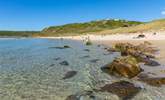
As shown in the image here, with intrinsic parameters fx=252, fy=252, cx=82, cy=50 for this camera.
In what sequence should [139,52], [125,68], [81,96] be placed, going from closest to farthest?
[81,96] < [125,68] < [139,52]

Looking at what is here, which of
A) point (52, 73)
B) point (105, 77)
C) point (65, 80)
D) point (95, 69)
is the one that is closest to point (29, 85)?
point (65, 80)

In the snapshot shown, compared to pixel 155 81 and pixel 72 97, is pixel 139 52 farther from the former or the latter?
pixel 72 97

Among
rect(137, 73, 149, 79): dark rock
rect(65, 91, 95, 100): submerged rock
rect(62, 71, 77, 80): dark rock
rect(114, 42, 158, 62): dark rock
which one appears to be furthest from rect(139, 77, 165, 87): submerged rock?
rect(114, 42, 158, 62): dark rock

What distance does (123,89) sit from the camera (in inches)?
601

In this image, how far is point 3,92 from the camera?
15867 mm

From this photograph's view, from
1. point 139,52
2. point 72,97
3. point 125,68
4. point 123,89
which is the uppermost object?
point 125,68

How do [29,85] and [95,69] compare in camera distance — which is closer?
[29,85]

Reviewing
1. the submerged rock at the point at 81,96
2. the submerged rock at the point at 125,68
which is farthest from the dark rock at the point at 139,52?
the submerged rock at the point at 81,96

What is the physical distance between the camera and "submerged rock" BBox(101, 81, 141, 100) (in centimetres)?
1443

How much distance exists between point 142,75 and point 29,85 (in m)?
8.42

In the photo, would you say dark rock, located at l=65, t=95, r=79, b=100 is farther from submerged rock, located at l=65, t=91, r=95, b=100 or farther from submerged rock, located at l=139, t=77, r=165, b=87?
submerged rock, located at l=139, t=77, r=165, b=87

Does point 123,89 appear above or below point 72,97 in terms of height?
above

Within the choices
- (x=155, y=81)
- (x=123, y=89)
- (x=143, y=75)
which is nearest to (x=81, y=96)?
(x=123, y=89)

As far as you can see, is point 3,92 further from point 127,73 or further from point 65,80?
point 127,73
